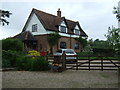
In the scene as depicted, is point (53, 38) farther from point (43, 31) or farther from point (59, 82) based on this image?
point (59, 82)

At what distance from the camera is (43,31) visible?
98.6 ft

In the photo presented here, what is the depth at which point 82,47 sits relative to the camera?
37.3 meters

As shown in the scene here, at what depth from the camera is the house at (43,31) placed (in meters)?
30.0

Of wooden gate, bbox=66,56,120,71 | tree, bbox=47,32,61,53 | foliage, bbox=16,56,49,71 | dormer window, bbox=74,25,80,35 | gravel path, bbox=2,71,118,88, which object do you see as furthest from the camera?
dormer window, bbox=74,25,80,35

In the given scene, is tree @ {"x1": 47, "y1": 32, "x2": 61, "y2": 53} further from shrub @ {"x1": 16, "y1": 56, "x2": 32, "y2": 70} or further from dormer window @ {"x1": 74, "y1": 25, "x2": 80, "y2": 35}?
shrub @ {"x1": 16, "y1": 56, "x2": 32, "y2": 70}

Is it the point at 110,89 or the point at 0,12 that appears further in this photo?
the point at 0,12

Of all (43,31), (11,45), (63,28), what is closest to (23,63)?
(11,45)

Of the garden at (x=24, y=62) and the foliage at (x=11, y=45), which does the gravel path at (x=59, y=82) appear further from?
the foliage at (x=11, y=45)

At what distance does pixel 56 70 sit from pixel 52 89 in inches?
202

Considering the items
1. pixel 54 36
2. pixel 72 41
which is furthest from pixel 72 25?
pixel 54 36

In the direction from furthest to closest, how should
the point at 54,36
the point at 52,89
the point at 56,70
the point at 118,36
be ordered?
the point at 54,36, the point at 56,70, the point at 118,36, the point at 52,89

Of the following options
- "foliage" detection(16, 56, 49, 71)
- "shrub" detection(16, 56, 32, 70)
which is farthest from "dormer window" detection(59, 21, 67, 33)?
"foliage" detection(16, 56, 49, 71)

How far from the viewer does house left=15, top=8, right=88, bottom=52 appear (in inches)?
1180

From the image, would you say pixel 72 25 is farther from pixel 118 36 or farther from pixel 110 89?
pixel 110 89
